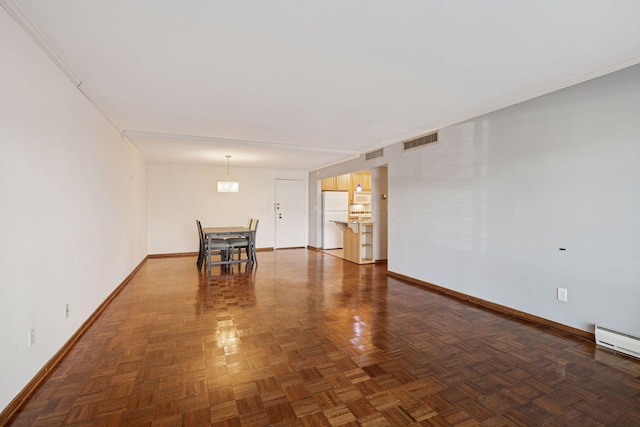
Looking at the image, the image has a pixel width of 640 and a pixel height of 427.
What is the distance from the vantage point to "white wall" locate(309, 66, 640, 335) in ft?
8.04

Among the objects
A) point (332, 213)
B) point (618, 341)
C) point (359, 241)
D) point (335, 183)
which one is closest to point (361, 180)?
point (335, 183)

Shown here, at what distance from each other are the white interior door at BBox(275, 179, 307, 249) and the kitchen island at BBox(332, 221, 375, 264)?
94.5 inches

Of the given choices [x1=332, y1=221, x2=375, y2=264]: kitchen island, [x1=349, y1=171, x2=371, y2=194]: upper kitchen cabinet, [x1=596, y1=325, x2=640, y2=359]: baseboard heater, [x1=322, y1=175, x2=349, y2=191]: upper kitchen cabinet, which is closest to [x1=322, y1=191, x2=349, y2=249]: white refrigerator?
[x1=322, y1=175, x2=349, y2=191]: upper kitchen cabinet

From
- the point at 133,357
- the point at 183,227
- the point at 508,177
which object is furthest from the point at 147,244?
the point at 508,177

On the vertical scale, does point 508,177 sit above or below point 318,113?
below

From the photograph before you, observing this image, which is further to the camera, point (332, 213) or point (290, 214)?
point (290, 214)

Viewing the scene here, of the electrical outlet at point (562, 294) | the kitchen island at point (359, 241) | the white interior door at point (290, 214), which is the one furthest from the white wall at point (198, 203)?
the electrical outlet at point (562, 294)

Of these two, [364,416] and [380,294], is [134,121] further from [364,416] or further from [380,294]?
[364,416]

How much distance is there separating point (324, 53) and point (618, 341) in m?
3.18

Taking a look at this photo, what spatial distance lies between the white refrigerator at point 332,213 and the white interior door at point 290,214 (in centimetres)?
84

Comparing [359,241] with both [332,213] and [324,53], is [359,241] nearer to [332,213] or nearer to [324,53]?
[332,213]

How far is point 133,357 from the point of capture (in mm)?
2309

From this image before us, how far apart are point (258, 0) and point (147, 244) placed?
6719 millimetres

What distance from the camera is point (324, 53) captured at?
221 centimetres
